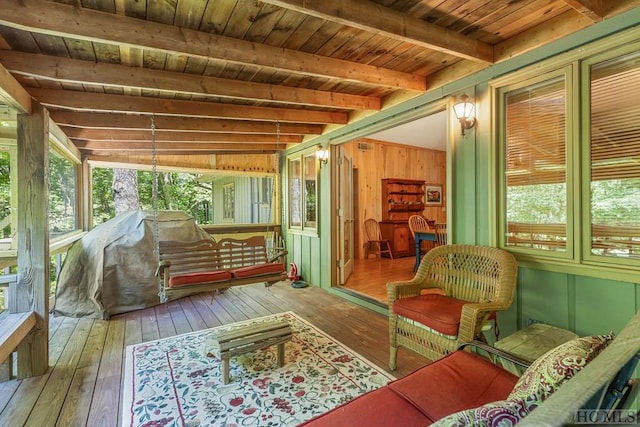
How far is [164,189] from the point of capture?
1064cm

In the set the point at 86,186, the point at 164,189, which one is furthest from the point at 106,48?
the point at 164,189

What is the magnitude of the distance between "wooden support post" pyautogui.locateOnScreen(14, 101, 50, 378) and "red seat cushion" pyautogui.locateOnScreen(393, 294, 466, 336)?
291cm

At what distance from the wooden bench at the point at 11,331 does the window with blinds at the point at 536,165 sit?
145 inches

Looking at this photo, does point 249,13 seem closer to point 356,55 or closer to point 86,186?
point 356,55

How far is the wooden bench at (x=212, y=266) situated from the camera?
306cm

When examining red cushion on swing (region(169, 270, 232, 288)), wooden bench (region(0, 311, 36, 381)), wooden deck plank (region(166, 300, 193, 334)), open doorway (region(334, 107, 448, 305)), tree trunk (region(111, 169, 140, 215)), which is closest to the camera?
wooden bench (region(0, 311, 36, 381))

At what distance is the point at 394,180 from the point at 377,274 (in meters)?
2.99

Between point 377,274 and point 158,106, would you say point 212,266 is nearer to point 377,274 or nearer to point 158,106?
point 158,106

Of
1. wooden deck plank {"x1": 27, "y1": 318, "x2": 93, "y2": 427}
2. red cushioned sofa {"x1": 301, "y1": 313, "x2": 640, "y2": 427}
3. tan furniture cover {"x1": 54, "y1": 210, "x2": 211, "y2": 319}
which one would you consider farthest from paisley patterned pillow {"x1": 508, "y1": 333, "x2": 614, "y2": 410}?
tan furniture cover {"x1": 54, "y1": 210, "x2": 211, "y2": 319}

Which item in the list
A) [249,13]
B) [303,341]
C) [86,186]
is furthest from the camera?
[86,186]

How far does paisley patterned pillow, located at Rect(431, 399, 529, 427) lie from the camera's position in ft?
2.44

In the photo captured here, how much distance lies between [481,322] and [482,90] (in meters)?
1.95

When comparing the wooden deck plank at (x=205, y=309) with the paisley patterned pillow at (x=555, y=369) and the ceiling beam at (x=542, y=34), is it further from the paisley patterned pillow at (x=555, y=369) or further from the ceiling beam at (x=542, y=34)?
the ceiling beam at (x=542, y=34)

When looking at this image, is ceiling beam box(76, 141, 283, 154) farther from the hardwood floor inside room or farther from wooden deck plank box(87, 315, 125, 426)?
wooden deck plank box(87, 315, 125, 426)
